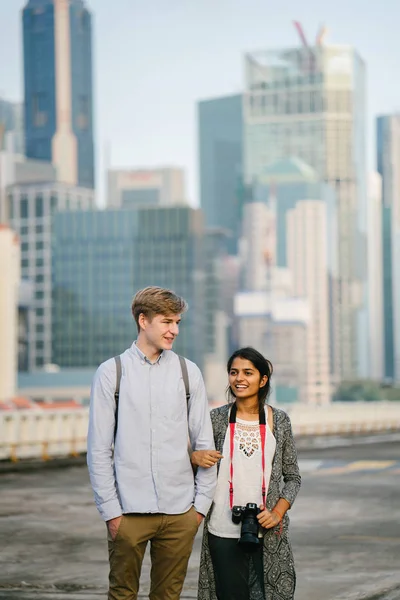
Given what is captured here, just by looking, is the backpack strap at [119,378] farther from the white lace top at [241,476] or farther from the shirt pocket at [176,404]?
the white lace top at [241,476]

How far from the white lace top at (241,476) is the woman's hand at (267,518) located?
0.07m

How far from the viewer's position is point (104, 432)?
5.74m

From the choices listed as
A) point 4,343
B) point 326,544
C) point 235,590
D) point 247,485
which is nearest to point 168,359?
point 247,485

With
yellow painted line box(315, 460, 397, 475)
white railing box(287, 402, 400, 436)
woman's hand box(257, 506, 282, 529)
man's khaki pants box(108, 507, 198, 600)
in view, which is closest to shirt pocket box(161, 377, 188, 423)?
man's khaki pants box(108, 507, 198, 600)

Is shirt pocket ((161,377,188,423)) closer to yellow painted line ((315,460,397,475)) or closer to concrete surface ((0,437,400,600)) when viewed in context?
concrete surface ((0,437,400,600))

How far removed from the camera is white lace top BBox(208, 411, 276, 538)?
581 centimetres

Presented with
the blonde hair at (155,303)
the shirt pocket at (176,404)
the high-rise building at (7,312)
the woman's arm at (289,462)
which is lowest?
the high-rise building at (7,312)

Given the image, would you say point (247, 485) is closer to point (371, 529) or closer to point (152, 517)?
point (152, 517)

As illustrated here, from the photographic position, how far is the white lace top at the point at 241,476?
581cm

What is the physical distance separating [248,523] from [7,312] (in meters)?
138

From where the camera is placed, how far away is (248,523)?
18.6 ft

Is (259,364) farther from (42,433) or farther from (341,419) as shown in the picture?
(341,419)

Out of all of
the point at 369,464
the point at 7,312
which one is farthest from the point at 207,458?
the point at 7,312

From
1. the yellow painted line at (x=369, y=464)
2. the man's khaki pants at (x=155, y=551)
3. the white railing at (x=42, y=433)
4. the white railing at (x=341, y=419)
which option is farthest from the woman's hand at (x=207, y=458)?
the white railing at (x=341, y=419)
